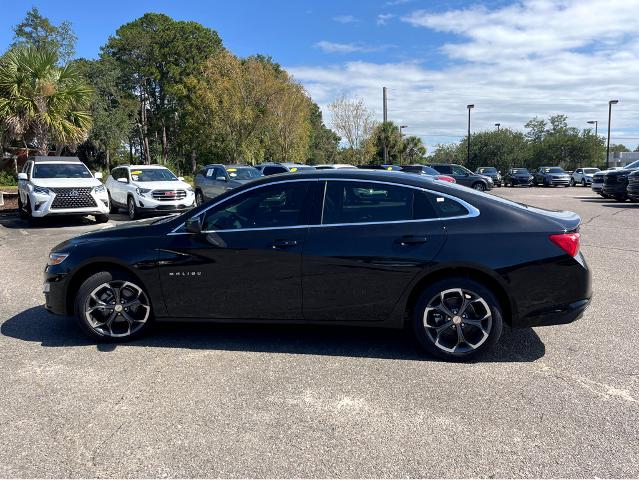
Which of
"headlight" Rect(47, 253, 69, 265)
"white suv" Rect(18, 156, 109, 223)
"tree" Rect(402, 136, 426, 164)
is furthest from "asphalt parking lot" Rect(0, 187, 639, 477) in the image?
"tree" Rect(402, 136, 426, 164)

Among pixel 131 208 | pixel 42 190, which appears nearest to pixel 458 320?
pixel 42 190

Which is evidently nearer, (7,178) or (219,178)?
(219,178)

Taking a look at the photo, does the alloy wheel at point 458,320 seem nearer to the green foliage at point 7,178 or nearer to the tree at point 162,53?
the green foliage at point 7,178

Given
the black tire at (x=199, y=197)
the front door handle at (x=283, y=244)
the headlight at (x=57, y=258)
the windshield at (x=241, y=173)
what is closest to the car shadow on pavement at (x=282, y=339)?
the headlight at (x=57, y=258)

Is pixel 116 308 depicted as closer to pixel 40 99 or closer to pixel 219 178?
pixel 219 178

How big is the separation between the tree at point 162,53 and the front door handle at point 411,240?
46.7m

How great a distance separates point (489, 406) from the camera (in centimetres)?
350

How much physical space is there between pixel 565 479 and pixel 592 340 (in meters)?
2.41

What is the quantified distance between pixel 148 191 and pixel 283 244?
11392 millimetres

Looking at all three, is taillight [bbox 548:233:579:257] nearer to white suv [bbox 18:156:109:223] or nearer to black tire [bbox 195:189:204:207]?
white suv [bbox 18:156:109:223]

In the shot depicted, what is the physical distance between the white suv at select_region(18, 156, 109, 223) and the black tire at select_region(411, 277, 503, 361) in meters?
11.2

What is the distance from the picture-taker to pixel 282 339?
4.80 m

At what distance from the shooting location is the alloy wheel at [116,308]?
467 centimetres

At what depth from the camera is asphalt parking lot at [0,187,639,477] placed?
2885 millimetres
